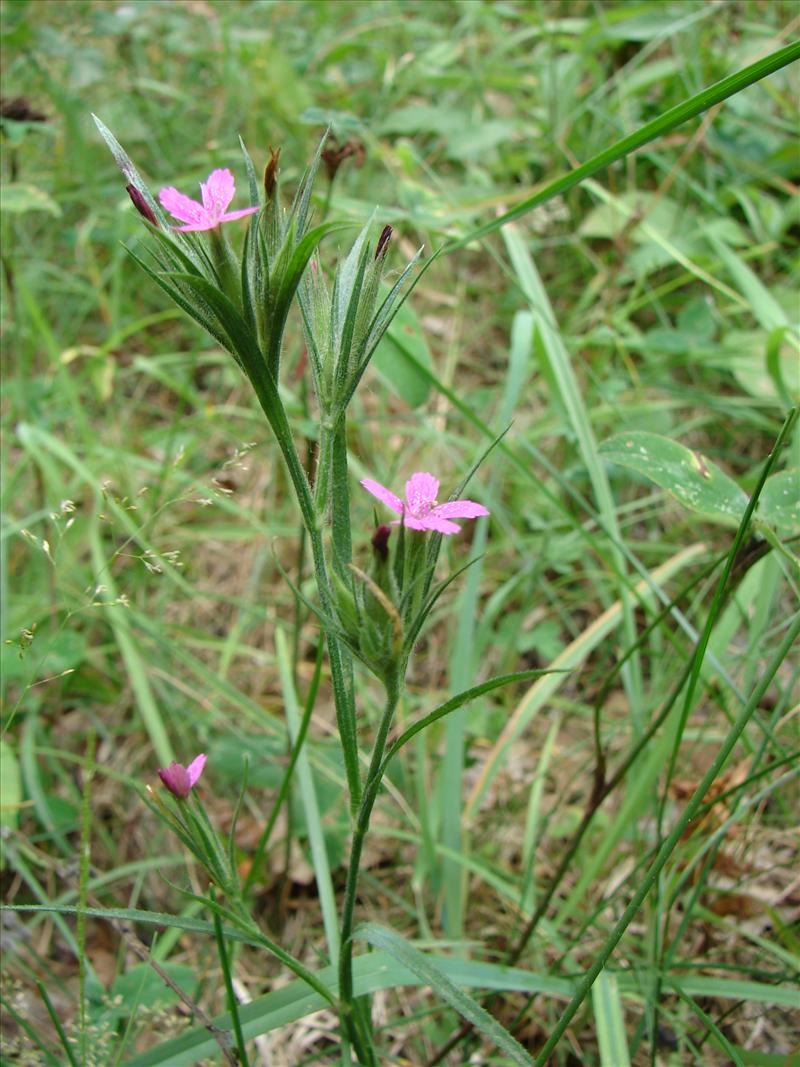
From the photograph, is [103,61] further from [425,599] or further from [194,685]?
[425,599]

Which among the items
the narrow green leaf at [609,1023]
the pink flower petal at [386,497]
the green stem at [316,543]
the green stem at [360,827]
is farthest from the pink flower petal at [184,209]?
the narrow green leaf at [609,1023]

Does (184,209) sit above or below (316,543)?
above

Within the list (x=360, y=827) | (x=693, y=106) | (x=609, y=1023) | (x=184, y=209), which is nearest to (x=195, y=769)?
(x=360, y=827)

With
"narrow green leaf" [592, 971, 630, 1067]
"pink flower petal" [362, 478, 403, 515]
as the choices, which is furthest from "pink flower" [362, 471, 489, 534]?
"narrow green leaf" [592, 971, 630, 1067]

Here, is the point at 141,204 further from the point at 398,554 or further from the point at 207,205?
the point at 398,554

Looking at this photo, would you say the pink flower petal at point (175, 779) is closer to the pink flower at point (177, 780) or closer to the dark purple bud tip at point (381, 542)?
the pink flower at point (177, 780)

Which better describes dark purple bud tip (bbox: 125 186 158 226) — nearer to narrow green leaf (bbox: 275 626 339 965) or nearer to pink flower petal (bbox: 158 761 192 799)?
pink flower petal (bbox: 158 761 192 799)
